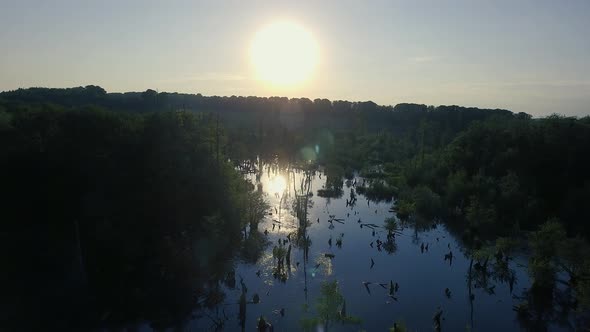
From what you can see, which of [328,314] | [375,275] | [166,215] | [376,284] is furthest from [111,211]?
[375,275]

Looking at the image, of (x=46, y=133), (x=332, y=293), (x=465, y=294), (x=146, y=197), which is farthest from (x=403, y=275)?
(x=46, y=133)

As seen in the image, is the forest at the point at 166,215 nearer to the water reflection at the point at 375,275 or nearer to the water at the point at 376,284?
the water reflection at the point at 375,275

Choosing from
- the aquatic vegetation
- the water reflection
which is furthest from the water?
the aquatic vegetation

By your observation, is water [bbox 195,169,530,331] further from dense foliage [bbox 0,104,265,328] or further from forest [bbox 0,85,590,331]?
dense foliage [bbox 0,104,265,328]

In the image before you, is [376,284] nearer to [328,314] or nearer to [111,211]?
[328,314]

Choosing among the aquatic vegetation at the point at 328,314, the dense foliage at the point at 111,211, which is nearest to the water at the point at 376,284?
the aquatic vegetation at the point at 328,314
